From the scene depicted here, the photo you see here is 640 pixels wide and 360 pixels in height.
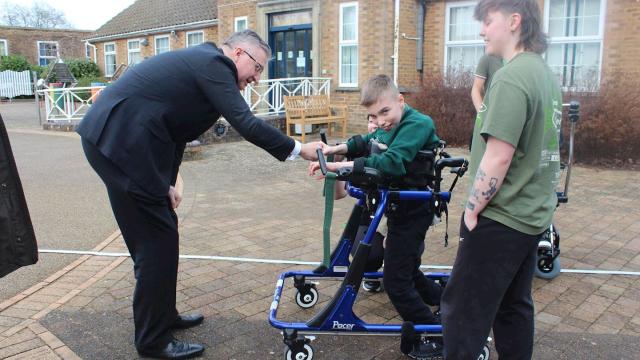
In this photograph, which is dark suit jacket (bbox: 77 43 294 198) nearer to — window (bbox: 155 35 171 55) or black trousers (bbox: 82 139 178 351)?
black trousers (bbox: 82 139 178 351)

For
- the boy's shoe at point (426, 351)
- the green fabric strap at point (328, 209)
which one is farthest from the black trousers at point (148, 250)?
the boy's shoe at point (426, 351)

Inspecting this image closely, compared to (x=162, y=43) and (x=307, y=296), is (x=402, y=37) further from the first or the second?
(x=162, y=43)

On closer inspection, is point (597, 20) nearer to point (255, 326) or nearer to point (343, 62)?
point (343, 62)

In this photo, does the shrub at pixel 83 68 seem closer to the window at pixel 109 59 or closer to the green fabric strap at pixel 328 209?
the window at pixel 109 59

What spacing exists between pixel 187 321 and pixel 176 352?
412mm

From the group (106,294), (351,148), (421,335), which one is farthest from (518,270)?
(106,294)

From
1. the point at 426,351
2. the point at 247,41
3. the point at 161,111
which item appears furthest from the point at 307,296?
the point at 247,41

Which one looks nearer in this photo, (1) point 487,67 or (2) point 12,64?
(1) point 487,67

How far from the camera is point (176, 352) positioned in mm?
3346

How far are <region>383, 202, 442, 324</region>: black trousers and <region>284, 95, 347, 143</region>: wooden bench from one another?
9.09 meters

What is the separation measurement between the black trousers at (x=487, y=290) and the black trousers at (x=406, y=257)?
664 mm

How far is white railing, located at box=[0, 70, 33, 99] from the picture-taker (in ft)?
97.8

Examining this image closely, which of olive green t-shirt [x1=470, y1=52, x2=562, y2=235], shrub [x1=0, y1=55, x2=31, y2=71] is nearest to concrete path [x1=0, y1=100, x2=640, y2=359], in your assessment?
olive green t-shirt [x1=470, y1=52, x2=562, y2=235]

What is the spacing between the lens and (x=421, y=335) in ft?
10.6
